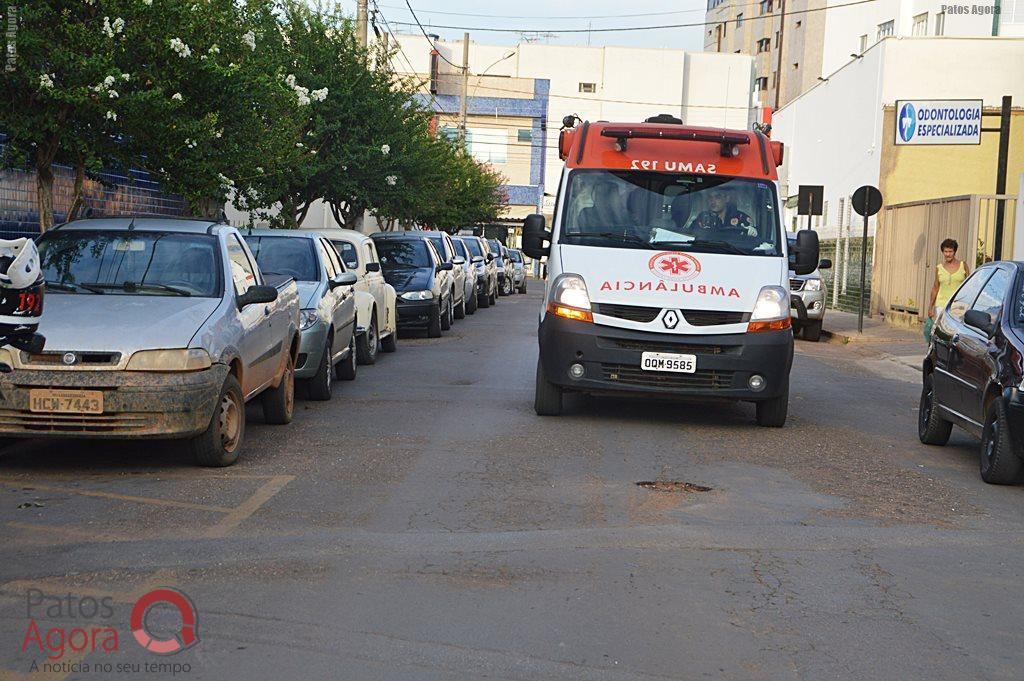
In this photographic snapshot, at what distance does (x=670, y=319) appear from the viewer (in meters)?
11.1

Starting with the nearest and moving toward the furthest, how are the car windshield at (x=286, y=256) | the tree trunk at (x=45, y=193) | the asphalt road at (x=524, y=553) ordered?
the asphalt road at (x=524, y=553)
the car windshield at (x=286, y=256)
the tree trunk at (x=45, y=193)

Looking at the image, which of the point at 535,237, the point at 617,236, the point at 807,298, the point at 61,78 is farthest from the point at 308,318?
the point at 807,298

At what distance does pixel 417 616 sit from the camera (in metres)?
5.49

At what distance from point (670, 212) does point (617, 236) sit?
1.81 ft

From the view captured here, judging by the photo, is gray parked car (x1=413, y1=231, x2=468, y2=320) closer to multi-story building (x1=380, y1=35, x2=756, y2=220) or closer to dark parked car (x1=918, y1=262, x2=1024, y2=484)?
dark parked car (x1=918, y1=262, x2=1024, y2=484)

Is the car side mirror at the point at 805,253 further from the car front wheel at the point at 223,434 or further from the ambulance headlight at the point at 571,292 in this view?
the car front wheel at the point at 223,434

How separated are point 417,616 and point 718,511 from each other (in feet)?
9.48

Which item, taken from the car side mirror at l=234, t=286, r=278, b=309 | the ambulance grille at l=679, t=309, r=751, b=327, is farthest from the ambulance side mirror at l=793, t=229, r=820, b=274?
the car side mirror at l=234, t=286, r=278, b=309

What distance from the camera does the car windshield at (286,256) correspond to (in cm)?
1382

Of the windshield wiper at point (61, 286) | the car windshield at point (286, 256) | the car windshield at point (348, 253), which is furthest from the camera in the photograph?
the car windshield at point (348, 253)

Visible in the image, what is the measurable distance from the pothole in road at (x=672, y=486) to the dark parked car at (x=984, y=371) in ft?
7.47

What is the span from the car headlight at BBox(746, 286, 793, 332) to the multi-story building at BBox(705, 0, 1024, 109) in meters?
32.3

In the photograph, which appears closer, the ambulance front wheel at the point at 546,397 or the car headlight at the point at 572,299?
the car headlight at the point at 572,299

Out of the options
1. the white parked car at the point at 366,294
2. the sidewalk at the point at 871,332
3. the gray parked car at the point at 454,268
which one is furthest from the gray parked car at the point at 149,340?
the sidewalk at the point at 871,332
